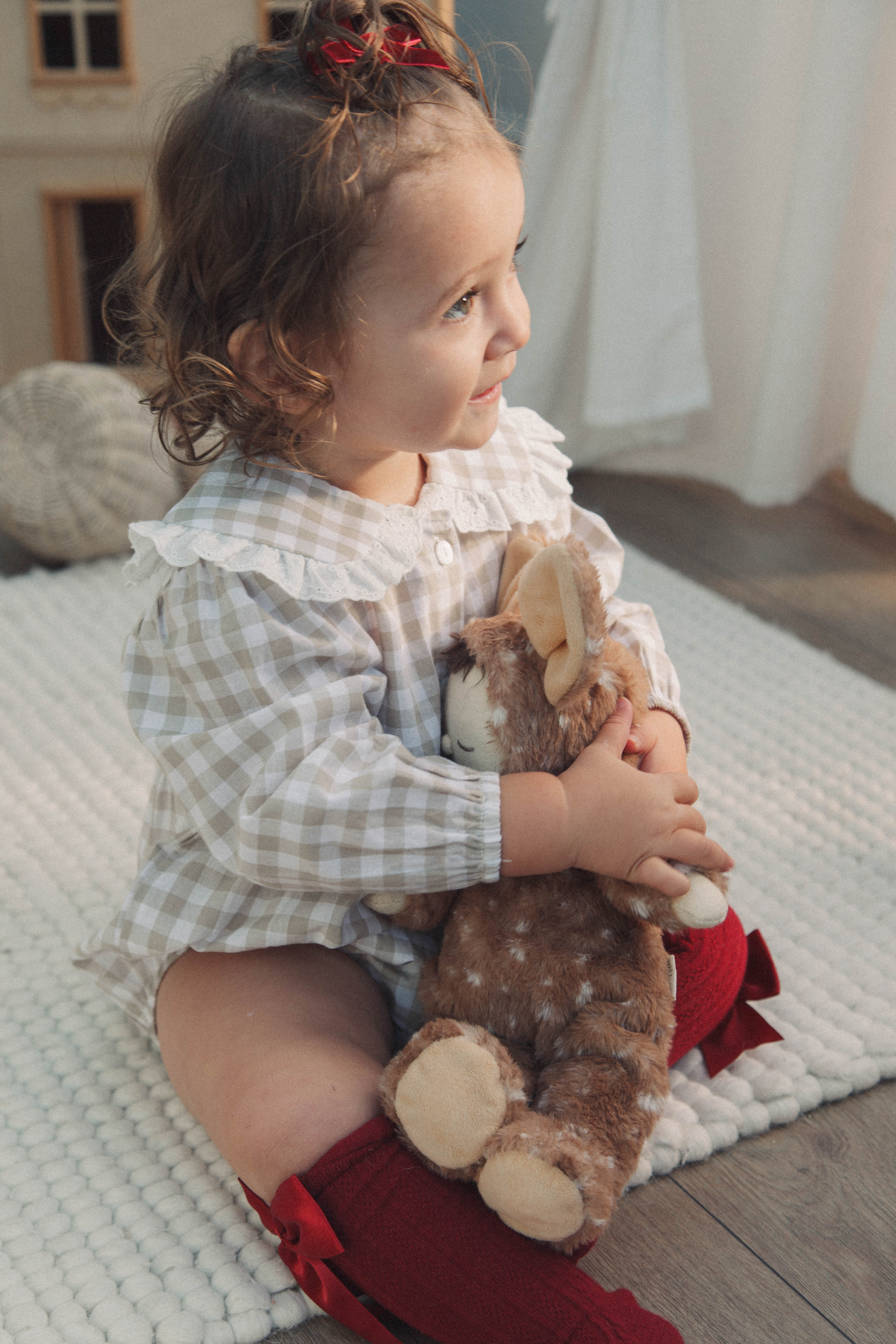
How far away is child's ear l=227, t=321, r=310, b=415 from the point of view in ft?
1.96

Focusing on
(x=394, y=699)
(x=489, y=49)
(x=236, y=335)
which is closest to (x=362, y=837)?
(x=394, y=699)

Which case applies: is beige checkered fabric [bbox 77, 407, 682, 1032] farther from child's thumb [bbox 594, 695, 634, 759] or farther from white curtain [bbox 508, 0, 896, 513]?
white curtain [bbox 508, 0, 896, 513]

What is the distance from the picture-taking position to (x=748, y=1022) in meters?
0.71

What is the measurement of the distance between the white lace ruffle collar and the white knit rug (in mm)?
298

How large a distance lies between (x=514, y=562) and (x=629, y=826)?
173 millimetres

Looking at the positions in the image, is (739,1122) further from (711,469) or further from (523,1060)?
(711,469)

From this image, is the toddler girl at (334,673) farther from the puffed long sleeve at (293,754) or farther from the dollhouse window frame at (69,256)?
the dollhouse window frame at (69,256)

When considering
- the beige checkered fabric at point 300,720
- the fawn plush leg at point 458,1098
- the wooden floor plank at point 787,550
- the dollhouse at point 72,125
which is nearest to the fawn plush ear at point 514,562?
the beige checkered fabric at point 300,720

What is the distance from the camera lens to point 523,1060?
57cm

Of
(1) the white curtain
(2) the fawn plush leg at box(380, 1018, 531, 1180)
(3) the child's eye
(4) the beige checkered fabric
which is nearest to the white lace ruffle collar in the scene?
(4) the beige checkered fabric

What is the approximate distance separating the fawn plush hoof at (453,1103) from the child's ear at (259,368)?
31 centimetres

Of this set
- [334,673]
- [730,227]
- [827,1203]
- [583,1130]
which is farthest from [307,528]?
[730,227]

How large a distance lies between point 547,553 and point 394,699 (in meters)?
0.12

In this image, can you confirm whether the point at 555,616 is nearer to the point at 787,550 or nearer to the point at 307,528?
the point at 307,528
